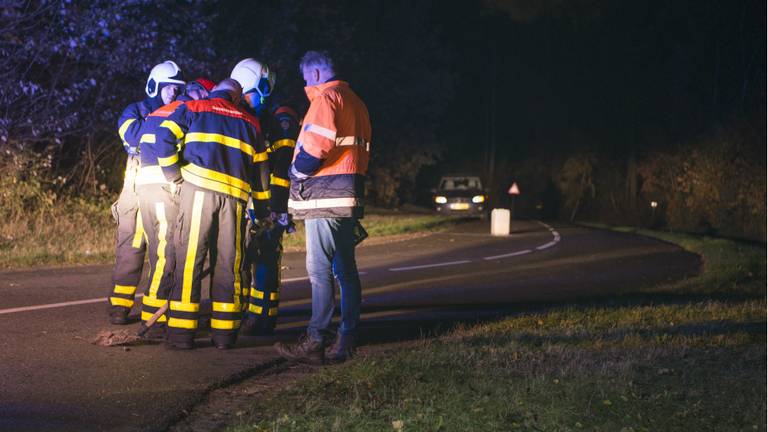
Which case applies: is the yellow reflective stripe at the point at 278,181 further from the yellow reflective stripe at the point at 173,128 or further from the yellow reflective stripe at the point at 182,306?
the yellow reflective stripe at the point at 182,306

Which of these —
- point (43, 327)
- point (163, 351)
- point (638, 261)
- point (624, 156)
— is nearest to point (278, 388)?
point (163, 351)

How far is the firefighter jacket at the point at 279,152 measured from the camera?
837 cm

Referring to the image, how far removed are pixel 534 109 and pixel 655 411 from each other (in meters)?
66.2

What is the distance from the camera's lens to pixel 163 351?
758 cm

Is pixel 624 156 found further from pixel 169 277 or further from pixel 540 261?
pixel 169 277

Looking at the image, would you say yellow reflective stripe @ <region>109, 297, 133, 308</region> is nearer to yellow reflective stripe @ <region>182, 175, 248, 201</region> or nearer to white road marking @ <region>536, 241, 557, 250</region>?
yellow reflective stripe @ <region>182, 175, 248, 201</region>

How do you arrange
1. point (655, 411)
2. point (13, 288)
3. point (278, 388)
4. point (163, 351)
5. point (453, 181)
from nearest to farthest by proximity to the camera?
point (655, 411) → point (278, 388) → point (163, 351) → point (13, 288) → point (453, 181)

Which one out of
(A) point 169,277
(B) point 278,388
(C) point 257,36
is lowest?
(B) point 278,388

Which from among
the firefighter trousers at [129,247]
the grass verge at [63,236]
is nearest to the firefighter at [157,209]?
the firefighter trousers at [129,247]

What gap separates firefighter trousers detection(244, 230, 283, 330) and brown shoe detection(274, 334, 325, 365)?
3.29 feet

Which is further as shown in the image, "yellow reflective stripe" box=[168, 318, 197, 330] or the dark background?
the dark background

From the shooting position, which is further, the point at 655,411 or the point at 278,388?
the point at 278,388

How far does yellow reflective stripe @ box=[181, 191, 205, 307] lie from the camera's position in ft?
24.7

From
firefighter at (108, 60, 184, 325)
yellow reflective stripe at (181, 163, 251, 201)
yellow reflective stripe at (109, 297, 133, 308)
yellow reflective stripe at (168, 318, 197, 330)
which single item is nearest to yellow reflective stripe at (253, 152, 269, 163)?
yellow reflective stripe at (181, 163, 251, 201)
